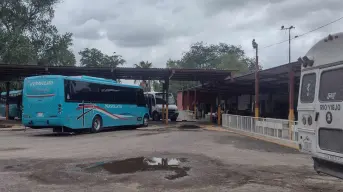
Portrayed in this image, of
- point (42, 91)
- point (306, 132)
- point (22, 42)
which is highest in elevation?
point (22, 42)

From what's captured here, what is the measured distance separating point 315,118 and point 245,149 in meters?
6.12

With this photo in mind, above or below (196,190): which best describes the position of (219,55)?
above

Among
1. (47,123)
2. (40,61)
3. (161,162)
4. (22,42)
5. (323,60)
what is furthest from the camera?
(40,61)

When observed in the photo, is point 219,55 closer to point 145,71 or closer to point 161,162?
point 145,71

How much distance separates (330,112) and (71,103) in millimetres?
13831

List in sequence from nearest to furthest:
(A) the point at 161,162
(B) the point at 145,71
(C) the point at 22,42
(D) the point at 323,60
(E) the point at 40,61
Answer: (D) the point at 323,60, (A) the point at 161,162, (B) the point at 145,71, (C) the point at 22,42, (E) the point at 40,61

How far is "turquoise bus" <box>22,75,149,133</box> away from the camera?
17.3 metres

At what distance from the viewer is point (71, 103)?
17812 millimetres

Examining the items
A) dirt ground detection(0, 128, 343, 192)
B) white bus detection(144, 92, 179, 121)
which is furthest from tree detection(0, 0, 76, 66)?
dirt ground detection(0, 128, 343, 192)

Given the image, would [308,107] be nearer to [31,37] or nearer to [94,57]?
[31,37]

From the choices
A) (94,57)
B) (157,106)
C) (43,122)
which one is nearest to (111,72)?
(157,106)

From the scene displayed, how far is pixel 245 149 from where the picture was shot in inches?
495

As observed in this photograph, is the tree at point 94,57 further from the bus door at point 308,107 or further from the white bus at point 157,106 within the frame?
the bus door at point 308,107

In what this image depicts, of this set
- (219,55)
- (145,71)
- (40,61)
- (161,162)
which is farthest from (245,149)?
(219,55)
